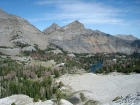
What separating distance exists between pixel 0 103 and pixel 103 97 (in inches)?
1918

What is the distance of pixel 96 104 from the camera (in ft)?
247

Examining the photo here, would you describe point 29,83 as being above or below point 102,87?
above

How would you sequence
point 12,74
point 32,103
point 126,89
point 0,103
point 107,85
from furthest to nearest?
point 12,74 → point 107,85 → point 126,89 → point 0,103 → point 32,103

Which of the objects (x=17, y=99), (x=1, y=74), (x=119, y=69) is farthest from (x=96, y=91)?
(x=1, y=74)

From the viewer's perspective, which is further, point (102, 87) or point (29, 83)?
point (29, 83)

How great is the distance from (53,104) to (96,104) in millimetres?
17643

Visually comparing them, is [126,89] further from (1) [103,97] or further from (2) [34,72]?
(2) [34,72]

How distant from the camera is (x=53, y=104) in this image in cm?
7238

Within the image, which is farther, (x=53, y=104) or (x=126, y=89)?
(x=126, y=89)

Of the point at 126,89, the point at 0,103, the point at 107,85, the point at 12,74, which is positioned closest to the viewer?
the point at 0,103

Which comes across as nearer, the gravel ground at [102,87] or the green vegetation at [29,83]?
the gravel ground at [102,87]

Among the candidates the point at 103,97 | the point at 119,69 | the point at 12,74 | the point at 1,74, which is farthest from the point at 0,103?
the point at 119,69

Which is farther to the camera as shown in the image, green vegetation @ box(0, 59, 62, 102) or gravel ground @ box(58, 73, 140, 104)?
green vegetation @ box(0, 59, 62, 102)

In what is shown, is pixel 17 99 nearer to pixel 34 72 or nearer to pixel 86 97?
pixel 86 97
